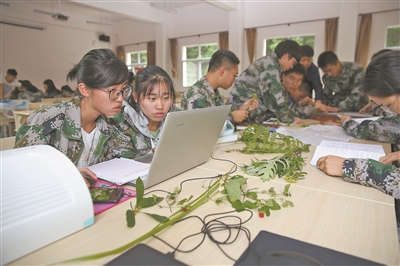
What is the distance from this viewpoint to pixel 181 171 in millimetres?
1166

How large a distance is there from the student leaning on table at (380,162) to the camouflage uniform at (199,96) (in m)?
1.03

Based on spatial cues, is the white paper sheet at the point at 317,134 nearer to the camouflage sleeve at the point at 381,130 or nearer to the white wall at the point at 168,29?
the camouflage sleeve at the point at 381,130

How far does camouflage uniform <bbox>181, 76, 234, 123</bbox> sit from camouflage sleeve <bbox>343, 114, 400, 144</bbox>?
941 millimetres

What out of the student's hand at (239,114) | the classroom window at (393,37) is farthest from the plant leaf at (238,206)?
the classroom window at (393,37)

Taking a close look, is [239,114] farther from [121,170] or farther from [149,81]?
[121,170]

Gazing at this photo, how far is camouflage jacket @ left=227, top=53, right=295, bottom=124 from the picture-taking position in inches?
102

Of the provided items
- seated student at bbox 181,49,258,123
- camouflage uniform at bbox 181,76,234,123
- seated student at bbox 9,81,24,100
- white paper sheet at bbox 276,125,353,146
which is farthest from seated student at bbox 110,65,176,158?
seated student at bbox 9,81,24,100

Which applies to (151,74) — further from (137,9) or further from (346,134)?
(137,9)

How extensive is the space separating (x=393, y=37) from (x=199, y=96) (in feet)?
21.1

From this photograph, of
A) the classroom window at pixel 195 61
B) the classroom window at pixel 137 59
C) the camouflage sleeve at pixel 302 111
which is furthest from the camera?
the classroom window at pixel 137 59

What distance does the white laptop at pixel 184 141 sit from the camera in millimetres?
925

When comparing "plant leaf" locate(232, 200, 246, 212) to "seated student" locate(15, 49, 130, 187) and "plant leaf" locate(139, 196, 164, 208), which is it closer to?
"plant leaf" locate(139, 196, 164, 208)

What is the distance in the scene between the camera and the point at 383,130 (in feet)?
6.08

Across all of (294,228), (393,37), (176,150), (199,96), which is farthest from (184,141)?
(393,37)
